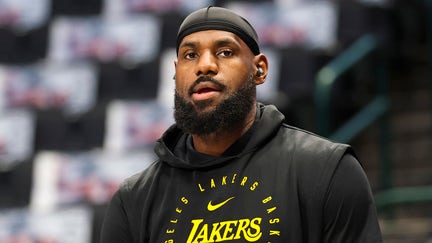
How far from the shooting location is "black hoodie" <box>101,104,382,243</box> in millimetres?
2162

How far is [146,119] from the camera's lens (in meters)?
7.42

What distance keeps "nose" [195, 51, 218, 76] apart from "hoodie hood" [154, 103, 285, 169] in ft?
0.63

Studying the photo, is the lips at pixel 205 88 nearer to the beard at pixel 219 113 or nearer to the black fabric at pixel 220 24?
the beard at pixel 219 113

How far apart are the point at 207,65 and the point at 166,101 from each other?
17.0 ft

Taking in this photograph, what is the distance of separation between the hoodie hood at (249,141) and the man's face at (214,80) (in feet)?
0.19

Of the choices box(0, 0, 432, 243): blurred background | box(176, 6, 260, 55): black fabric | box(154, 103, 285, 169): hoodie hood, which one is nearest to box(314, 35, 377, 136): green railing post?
box(0, 0, 432, 243): blurred background

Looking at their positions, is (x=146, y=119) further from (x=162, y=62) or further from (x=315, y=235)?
(x=315, y=235)

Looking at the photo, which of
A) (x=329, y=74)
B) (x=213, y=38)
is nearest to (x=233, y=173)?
(x=213, y=38)

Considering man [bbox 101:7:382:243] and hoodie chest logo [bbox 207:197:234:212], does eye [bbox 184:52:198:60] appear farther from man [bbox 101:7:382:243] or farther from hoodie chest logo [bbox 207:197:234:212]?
hoodie chest logo [bbox 207:197:234:212]

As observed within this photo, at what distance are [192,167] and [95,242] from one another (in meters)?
4.59

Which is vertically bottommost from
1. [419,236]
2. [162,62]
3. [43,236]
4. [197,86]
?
[43,236]

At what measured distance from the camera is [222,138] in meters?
2.36


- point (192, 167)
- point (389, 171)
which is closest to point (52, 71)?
point (389, 171)

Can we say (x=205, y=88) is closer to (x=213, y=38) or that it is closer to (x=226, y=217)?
(x=213, y=38)
